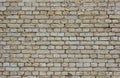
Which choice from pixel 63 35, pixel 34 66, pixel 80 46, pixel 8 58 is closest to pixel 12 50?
pixel 8 58

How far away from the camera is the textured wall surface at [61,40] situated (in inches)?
157

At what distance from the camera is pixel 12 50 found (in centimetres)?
407

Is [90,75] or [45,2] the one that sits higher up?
[45,2]

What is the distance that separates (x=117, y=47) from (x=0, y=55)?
6.53 feet

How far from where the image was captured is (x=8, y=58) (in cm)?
407

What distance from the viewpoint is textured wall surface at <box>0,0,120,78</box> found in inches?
157

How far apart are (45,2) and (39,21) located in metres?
0.35

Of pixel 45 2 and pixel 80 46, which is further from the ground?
pixel 45 2

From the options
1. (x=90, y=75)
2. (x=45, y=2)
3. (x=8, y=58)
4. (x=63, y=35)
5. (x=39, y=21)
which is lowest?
(x=90, y=75)

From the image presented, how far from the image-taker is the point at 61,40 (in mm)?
4051

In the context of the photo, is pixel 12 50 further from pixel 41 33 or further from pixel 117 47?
pixel 117 47

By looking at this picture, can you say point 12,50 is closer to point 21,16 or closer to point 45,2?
point 21,16

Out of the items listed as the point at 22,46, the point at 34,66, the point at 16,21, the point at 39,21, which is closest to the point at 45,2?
the point at 39,21

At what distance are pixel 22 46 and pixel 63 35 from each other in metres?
0.73
